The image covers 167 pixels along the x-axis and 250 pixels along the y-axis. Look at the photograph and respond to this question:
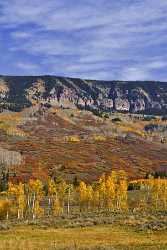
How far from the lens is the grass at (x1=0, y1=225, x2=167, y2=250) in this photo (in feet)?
118

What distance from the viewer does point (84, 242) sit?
3959 centimetres


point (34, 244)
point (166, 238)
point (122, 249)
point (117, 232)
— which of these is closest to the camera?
point (122, 249)

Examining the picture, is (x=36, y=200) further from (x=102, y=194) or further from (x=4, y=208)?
(x=102, y=194)

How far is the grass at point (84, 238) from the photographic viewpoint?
35969 millimetres

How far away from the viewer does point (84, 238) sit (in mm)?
43031

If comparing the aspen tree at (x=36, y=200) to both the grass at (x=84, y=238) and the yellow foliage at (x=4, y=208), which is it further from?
the grass at (x=84, y=238)

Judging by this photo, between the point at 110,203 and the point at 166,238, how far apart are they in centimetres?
9140

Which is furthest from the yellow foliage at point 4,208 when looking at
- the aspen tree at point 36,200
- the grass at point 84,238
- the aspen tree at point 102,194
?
the grass at point 84,238

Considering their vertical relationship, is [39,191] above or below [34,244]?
below

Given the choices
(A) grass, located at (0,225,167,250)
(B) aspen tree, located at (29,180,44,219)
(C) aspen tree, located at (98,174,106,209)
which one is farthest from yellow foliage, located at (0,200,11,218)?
(A) grass, located at (0,225,167,250)

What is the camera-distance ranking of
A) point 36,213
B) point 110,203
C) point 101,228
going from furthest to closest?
point 110,203 → point 36,213 → point 101,228

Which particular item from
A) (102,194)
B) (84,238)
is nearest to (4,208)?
(102,194)

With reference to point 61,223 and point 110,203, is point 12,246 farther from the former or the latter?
point 110,203

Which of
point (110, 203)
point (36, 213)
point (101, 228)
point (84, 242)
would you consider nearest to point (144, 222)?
point (101, 228)
